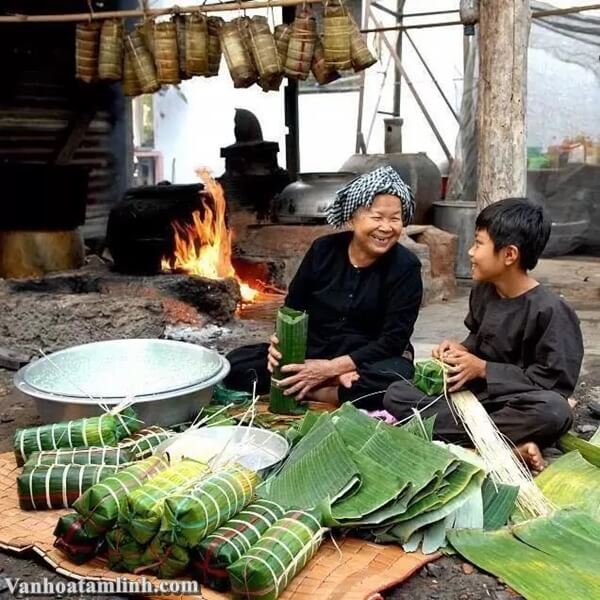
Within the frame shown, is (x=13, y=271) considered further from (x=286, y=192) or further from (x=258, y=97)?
(x=258, y=97)

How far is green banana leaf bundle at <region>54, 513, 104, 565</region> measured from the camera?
2.66 meters

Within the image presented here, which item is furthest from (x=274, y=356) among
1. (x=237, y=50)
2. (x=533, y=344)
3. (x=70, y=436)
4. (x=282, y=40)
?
(x=282, y=40)

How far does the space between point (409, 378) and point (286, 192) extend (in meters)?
3.68

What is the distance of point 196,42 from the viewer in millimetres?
6109

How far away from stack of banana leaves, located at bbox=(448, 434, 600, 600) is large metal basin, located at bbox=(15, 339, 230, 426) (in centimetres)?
133

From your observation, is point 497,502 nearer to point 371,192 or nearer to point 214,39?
point 371,192

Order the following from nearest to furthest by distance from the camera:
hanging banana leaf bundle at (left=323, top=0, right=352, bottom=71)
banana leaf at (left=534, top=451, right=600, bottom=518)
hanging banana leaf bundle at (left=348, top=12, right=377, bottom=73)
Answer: banana leaf at (left=534, top=451, right=600, bottom=518) → hanging banana leaf bundle at (left=323, top=0, right=352, bottom=71) → hanging banana leaf bundle at (left=348, top=12, right=377, bottom=73)

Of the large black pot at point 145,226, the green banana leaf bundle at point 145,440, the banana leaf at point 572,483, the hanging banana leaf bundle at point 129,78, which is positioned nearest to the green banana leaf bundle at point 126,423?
the green banana leaf bundle at point 145,440

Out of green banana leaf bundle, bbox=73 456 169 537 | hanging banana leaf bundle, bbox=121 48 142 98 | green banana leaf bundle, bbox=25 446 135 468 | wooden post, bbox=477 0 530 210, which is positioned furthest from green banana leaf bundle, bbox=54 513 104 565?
hanging banana leaf bundle, bbox=121 48 142 98

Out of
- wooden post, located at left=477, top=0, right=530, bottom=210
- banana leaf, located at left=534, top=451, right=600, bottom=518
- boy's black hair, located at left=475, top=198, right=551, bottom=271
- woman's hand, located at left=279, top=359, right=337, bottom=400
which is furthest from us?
wooden post, located at left=477, top=0, right=530, bottom=210

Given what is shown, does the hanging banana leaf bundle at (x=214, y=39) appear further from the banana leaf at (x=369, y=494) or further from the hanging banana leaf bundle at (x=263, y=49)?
the banana leaf at (x=369, y=494)

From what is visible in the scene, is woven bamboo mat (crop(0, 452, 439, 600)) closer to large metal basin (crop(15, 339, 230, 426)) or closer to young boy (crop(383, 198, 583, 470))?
large metal basin (crop(15, 339, 230, 426))

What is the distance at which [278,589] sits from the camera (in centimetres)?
249

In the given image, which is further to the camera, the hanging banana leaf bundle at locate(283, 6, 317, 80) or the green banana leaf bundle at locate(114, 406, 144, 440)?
the hanging banana leaf bundle at locate(283, 6, 317, 80)
